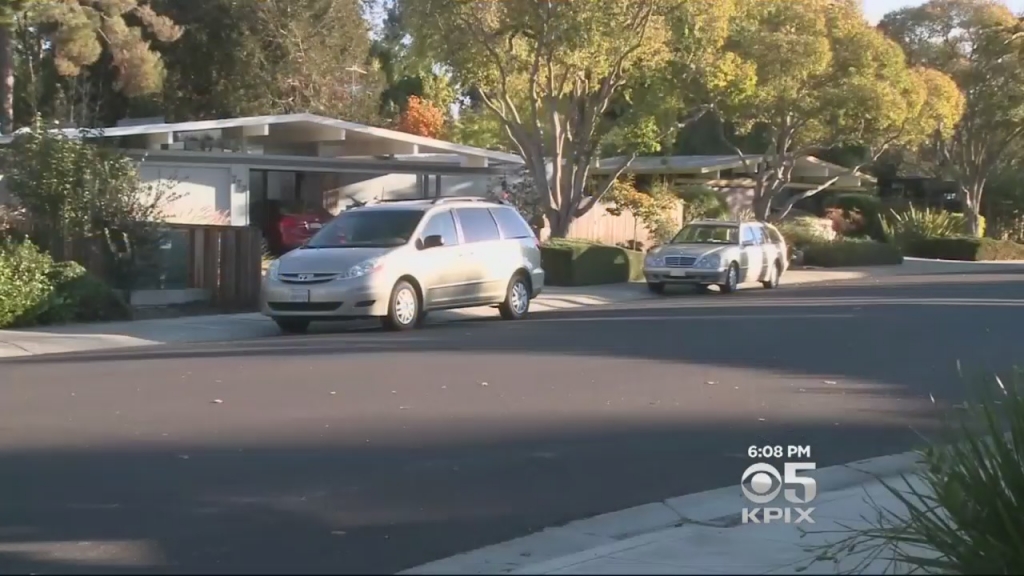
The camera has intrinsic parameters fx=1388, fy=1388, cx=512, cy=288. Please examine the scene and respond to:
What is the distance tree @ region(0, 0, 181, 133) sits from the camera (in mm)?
37812

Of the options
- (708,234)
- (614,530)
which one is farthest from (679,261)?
(614,530)

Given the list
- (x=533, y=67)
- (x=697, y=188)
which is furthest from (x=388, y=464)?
(x=697, y=188)

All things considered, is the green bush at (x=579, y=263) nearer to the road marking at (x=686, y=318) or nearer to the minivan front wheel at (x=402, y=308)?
Answer: the road marking at (x=686, y=318)

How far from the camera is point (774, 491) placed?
8617mm

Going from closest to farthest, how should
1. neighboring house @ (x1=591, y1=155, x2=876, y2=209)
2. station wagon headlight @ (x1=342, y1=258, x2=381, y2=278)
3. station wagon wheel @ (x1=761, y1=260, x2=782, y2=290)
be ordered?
station wagon headlight @ (x1=342, y1=258, x2=381, y2=278) → station wagon wheel @ (x1=761, y1=260, x2=782, y2=290) → neighboring house @ (x1=591, y1=155, x2=876, y2=209)

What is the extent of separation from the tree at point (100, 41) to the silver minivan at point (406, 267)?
1944cm

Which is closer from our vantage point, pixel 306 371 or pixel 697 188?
pixel 306 371

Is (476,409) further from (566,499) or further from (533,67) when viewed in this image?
(533,67)

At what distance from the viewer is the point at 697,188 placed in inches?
1693

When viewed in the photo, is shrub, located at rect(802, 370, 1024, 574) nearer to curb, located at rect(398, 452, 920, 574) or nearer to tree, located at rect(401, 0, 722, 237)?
curb, located at rect(398, 452, 920, 574)

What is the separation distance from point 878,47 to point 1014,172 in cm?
2148

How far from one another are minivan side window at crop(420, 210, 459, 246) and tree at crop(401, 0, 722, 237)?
25.0 feet

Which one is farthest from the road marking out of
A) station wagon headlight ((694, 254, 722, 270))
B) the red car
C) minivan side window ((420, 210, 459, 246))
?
the red car

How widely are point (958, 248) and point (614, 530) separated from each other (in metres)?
42.9
